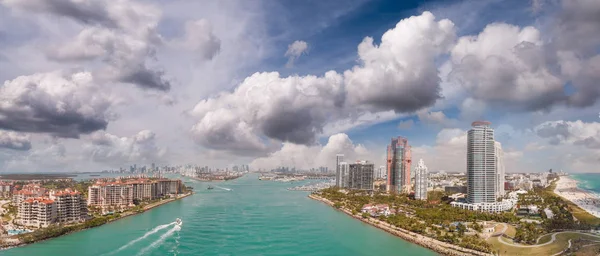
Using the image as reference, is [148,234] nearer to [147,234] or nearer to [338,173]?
[147,234]

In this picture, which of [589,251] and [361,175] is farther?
[361,175]

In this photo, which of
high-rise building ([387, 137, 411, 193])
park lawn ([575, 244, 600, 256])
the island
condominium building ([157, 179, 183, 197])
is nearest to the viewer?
park lawn ([575, 244, 600, 256])

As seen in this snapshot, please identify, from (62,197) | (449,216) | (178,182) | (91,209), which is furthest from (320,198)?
(62,197)

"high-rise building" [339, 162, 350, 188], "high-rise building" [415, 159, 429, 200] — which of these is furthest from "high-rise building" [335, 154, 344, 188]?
"high-rise building" [415, 159, 429, 200]

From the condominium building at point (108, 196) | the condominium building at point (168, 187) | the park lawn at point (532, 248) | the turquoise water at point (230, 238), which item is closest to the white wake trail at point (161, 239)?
the turquoise water at point (230, 238)

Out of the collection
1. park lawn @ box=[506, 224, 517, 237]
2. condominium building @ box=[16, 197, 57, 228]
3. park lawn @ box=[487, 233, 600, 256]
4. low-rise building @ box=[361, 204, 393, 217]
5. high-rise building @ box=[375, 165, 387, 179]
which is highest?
condominium building @ box=[16, 197, 57, 228]

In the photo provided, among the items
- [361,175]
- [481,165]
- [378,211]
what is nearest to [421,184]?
[481,165]

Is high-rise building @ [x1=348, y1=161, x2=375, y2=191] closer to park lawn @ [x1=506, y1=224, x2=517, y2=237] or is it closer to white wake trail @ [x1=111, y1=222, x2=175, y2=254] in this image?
park lawn @ [x1=506, y1=224, x2=517, y2=237]
